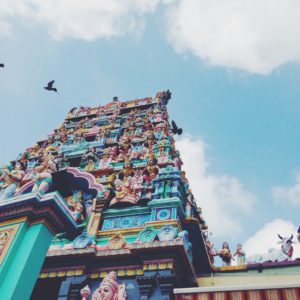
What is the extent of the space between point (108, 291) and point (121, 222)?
2.35 m

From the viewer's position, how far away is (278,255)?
9312mm

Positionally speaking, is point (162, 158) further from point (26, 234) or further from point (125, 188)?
point (26, 234)

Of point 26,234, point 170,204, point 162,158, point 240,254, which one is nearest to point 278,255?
point 240,254

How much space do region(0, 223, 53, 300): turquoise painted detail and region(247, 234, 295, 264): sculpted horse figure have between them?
520 cm

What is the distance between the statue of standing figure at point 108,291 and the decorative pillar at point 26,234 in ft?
4.34

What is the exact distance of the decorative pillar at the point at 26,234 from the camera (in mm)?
6117

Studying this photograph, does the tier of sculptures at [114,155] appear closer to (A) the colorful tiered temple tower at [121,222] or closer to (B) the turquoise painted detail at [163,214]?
(A) the colorful tiered temple tower at [121,222]

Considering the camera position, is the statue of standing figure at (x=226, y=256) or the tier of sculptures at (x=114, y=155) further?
the statue of standing figure at (x=226, y=256)

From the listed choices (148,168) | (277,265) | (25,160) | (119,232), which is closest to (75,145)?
(25,160)

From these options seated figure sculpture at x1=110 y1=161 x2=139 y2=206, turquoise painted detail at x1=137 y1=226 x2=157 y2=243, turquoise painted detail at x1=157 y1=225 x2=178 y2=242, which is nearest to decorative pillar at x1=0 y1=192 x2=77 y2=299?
turquoise painted detail at x1=137 y1=226 x2=157 y2=243

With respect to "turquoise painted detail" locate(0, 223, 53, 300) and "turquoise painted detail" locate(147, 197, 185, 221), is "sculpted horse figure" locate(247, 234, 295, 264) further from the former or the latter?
"turquoise painted detail" locate(0, 223, 53, 300)

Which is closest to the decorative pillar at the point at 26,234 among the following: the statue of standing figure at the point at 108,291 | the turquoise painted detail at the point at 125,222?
the statue of standing figure at the point at 108,291

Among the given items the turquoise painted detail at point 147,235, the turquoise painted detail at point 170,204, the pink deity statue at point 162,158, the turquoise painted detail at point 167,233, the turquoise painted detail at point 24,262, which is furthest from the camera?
the pink deity statue at point 162,158

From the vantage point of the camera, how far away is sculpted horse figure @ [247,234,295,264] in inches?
364
